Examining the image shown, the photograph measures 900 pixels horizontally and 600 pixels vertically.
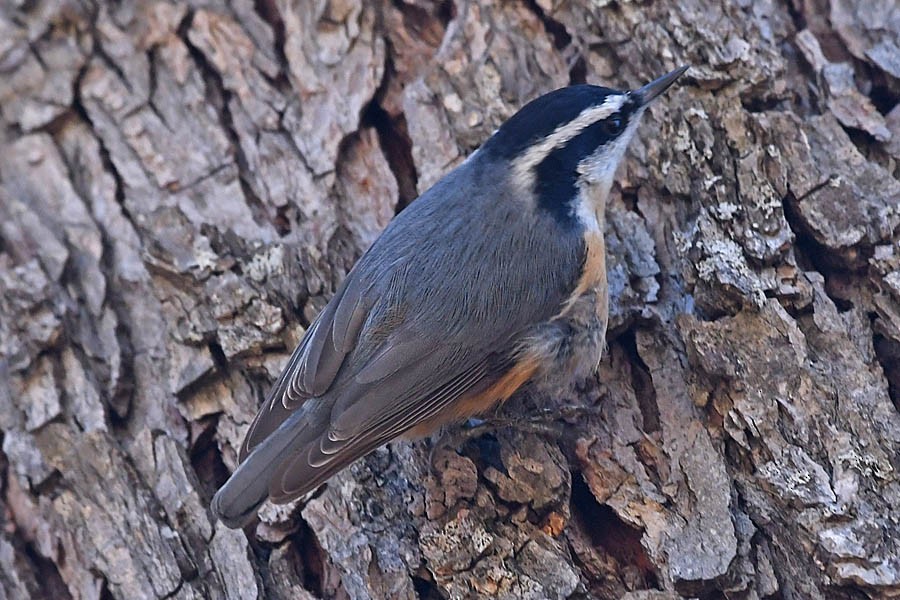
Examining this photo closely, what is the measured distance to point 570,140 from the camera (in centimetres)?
310

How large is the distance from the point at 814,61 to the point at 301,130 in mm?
1698

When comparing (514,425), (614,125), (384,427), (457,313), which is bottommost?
(514,425)

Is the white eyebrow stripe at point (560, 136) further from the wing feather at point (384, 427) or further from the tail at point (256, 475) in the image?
the tail at point (256, 475)

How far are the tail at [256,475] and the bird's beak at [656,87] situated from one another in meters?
1.38

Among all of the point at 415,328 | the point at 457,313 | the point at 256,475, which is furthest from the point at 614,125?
the point at 256,475

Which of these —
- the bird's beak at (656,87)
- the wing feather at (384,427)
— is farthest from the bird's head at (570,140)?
the wing feather at (384,427)

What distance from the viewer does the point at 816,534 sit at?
7.31 ft

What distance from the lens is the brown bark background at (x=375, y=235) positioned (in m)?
2.42

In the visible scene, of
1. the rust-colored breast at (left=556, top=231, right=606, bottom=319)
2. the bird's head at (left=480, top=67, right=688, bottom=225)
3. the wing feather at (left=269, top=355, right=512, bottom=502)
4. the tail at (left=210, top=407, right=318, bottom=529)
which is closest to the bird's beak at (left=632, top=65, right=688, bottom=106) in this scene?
the bird's head at (left=480, top=67, right=688, bottom=225)

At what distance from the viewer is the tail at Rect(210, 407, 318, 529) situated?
102 inches

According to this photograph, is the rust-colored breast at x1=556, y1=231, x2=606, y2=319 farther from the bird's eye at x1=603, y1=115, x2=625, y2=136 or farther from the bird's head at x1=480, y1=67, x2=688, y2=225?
the bird's eye at x1=603, y1=115, x2=625, y2=136

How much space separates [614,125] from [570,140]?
0.46 feet

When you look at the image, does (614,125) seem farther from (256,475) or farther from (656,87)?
(256,475)

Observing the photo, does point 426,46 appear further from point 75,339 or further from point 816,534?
point 816,534
